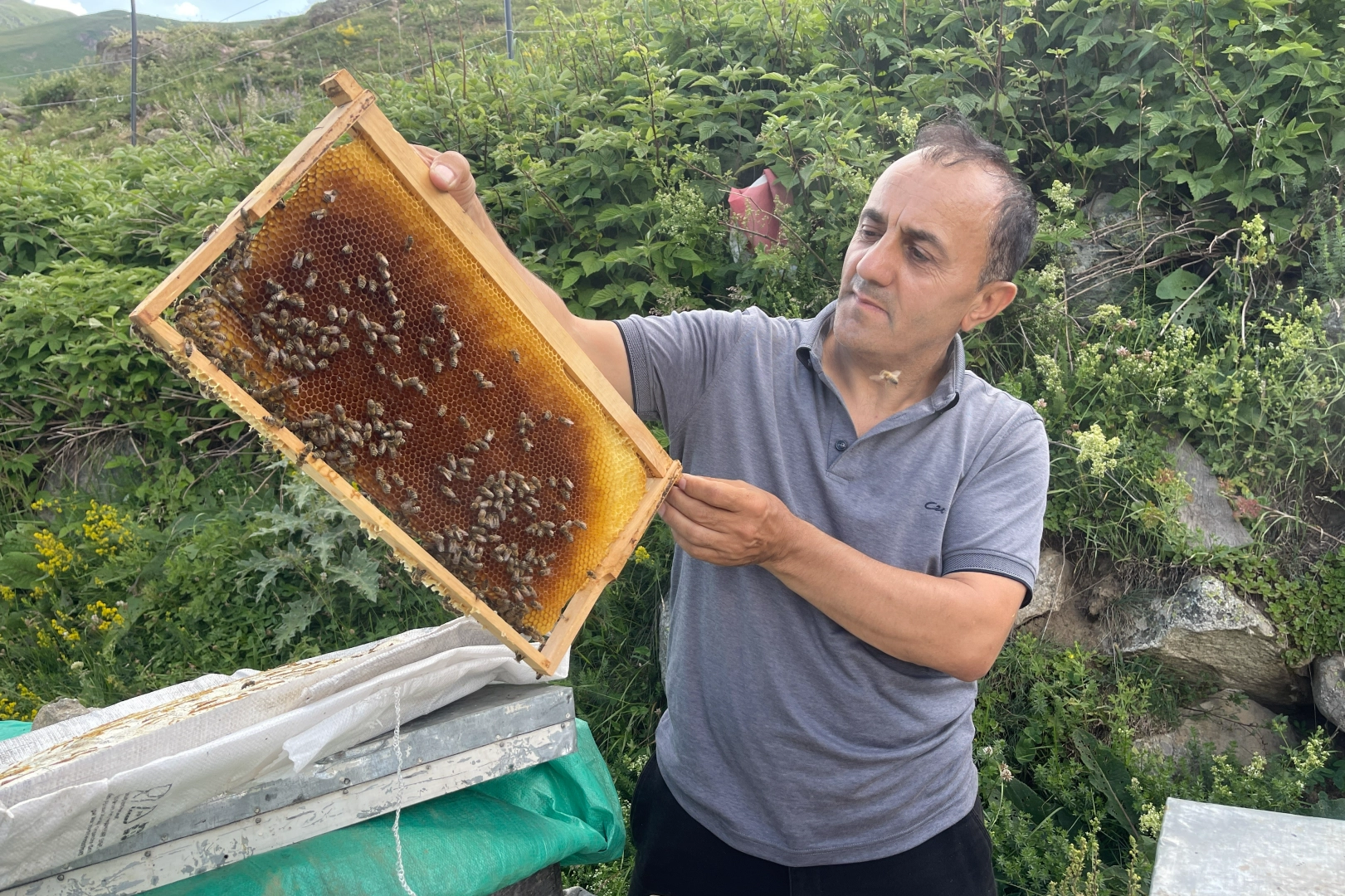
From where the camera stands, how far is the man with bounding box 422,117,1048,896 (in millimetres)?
2531

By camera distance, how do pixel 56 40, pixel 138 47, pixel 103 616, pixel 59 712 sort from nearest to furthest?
pixel 59 712
pixel 103 616
pixel 138 47
pixel 56 40

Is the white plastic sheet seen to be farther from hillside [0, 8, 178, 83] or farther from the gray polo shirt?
hillside [0, 8, 178, 83]

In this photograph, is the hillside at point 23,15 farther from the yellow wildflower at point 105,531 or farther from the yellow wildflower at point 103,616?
the yellow wildflower at point 103,616

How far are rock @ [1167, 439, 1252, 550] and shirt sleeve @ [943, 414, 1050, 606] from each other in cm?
225

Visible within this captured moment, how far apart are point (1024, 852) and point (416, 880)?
8.97 ft

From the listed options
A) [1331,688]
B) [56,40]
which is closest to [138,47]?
[56,40]

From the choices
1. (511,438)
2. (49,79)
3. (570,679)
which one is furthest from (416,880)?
(49,79)

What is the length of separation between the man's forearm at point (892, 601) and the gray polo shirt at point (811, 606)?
5.5 inches

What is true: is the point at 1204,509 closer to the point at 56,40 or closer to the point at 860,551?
the point at 860,551

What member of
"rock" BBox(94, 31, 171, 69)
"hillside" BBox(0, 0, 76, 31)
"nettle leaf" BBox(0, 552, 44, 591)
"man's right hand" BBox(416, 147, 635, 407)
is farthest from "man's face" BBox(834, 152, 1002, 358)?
"hillside" BBox(0, 0, 76, 31)

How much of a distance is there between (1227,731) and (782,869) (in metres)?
2.98

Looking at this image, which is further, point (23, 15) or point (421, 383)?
point (23, 15)

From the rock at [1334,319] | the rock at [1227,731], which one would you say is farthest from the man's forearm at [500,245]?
the rock at [1334,319]

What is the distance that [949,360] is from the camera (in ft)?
9.24
